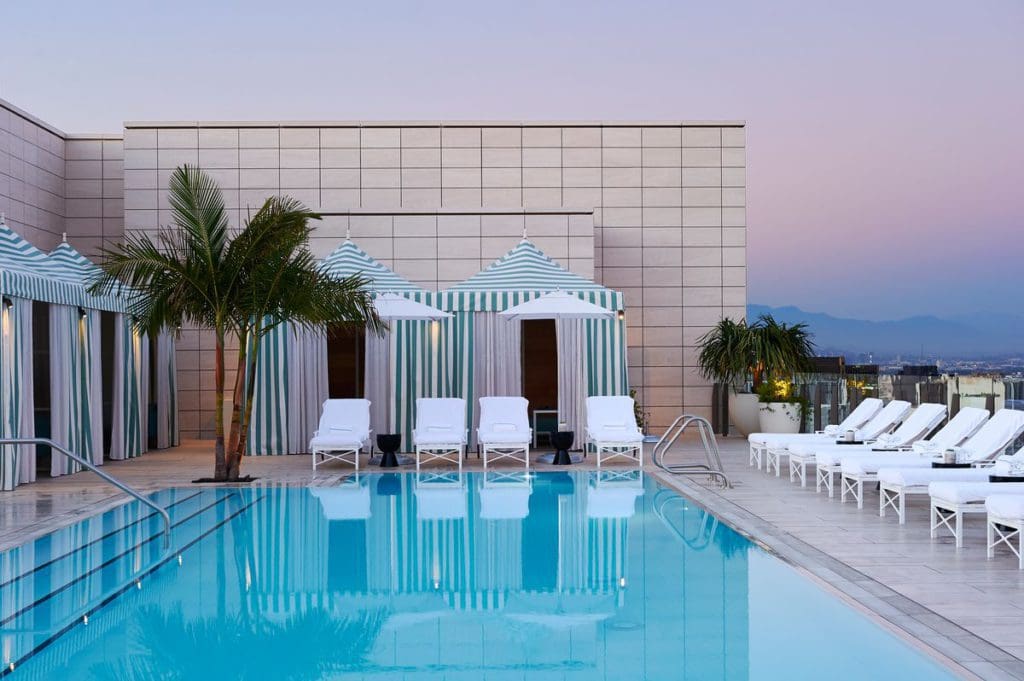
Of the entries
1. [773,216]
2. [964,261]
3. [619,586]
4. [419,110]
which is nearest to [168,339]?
[419,110]

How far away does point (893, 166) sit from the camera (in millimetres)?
23812

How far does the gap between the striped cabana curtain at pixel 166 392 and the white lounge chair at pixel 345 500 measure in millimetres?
5881

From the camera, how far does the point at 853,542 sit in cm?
780

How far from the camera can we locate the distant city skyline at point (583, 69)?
19.0 metres

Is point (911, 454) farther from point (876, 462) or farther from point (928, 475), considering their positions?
point (928, 475)

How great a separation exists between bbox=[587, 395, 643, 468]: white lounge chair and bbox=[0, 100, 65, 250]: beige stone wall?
1127 cm

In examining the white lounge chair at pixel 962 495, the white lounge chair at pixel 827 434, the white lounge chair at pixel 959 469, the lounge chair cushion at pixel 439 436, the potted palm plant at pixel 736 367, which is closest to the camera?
the white lounge chair at pixel 962 495

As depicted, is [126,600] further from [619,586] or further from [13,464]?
[13,464]

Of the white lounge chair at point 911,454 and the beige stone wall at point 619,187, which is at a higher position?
the beige stone wall at point 619,187

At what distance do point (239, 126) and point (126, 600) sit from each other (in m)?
14.8

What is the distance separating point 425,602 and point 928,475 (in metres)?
4.62

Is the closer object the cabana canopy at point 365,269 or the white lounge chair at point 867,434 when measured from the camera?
the white lounge chair at point 867,434

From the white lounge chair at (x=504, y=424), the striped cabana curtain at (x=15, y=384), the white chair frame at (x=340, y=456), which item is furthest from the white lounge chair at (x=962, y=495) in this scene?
the striped cabana curtain at (x=15, y=384)

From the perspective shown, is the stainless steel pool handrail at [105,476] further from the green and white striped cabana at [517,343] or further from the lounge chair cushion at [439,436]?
the green and white striped cabana at [517,343]
